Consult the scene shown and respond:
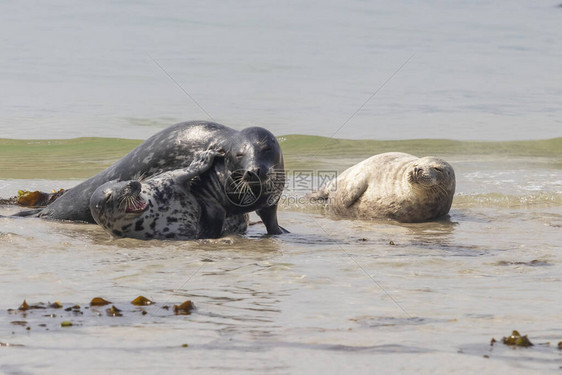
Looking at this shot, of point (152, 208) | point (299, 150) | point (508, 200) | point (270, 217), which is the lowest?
point (299, 150)

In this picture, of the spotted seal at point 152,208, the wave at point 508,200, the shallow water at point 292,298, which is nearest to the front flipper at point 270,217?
the shallow water at point 292,298

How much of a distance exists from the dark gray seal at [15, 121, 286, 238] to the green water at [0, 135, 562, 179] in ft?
32.3

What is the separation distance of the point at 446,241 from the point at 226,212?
183 cm

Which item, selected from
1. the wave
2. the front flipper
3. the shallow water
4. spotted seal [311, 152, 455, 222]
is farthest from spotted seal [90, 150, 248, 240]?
the wave

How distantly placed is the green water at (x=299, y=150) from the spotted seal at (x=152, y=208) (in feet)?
34.0

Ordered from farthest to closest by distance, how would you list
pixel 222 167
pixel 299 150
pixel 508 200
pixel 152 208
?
pixel 299 150 → pixel 508 200 → pixel 222 167 → pixel 152 208

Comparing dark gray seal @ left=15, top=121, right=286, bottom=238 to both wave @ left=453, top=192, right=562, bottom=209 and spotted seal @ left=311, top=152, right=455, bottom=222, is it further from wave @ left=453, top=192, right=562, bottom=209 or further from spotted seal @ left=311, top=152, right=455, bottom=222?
wave @ left=453, top=192, right=562, bottom=209

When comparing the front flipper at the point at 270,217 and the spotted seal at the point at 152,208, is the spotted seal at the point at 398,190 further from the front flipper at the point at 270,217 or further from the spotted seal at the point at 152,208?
the spotted seal at the point at 152,208

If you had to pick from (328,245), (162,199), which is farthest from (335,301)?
(162,199)

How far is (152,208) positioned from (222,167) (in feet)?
2.10

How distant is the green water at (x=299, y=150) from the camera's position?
18406 mm

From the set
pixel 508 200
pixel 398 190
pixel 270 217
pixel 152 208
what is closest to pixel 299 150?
pixel 508 200

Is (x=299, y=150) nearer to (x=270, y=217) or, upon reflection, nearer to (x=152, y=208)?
(x=270, y=217)

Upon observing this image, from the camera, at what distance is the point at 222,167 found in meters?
6.56
